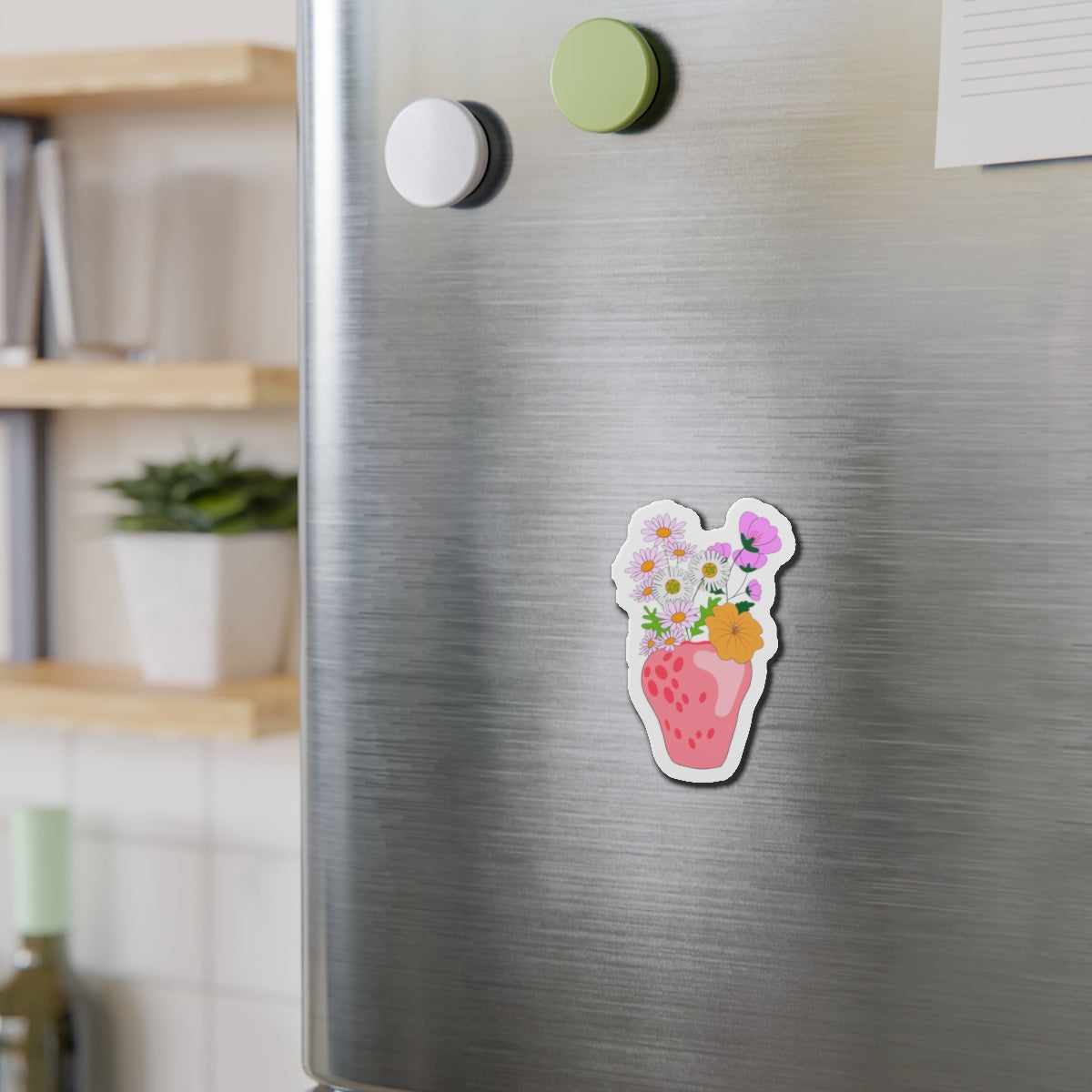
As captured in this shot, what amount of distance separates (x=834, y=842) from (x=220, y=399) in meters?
0.69

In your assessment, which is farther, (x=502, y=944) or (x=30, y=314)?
(x=30, y=314)

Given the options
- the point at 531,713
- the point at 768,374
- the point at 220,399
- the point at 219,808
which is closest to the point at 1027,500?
the point at 768,374

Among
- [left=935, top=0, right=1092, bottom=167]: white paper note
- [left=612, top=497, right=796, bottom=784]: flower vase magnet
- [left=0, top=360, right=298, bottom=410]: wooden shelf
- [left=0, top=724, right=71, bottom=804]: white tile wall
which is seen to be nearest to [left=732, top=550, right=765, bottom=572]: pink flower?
[left=612, top=497, right=796, bottom=784]: flower vase magnet

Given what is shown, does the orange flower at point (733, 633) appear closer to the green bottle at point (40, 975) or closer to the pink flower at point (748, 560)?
the pink flower at point (748, 560)

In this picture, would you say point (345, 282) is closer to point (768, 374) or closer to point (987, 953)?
point (768, 374)

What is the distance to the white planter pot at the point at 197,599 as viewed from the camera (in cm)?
113

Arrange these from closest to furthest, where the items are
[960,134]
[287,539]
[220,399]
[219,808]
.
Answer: [960,134], [220,399], [287,539], [219,808]

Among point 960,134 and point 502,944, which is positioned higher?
point 960,134

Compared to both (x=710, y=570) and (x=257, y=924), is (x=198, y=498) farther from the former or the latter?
(x=710, y=570)

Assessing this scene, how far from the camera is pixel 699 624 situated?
548 millimetres

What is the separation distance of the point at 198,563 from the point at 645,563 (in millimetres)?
666

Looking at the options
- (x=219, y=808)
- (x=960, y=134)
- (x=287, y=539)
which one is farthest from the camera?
(x=219, y=808)

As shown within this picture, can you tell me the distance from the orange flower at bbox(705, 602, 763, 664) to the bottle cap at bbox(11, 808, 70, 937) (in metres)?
0.88

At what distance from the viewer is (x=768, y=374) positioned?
1.74ft
